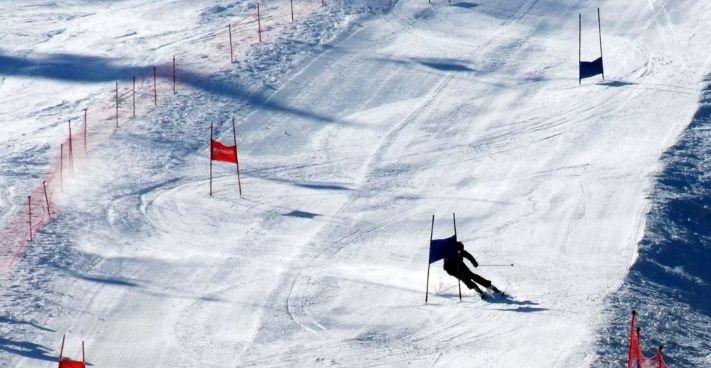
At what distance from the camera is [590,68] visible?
116 ft

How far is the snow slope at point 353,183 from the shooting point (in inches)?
929

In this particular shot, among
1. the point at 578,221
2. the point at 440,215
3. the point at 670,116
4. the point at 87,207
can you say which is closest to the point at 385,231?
the point at 440,215

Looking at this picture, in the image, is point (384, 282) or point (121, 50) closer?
point (384, 282)

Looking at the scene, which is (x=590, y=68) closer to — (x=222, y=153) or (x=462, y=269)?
(x=222, y=153)

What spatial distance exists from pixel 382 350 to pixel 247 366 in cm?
200

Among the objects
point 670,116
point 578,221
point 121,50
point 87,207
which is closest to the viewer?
point 578,221

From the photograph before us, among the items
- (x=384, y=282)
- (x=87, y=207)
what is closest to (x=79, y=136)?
(x=87, y=207)

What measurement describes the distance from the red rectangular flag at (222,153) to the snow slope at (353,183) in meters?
0.85

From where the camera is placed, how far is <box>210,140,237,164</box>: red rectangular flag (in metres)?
30.3

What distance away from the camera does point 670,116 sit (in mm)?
33750

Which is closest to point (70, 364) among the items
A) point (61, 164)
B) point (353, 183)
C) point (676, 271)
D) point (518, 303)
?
point (518, 303)

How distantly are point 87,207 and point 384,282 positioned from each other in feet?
24.6

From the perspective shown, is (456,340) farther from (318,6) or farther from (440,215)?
→ (318,6)

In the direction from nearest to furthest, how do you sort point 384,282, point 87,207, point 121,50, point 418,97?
point 384,282
point 87,207
point 418,97
point 121,50
